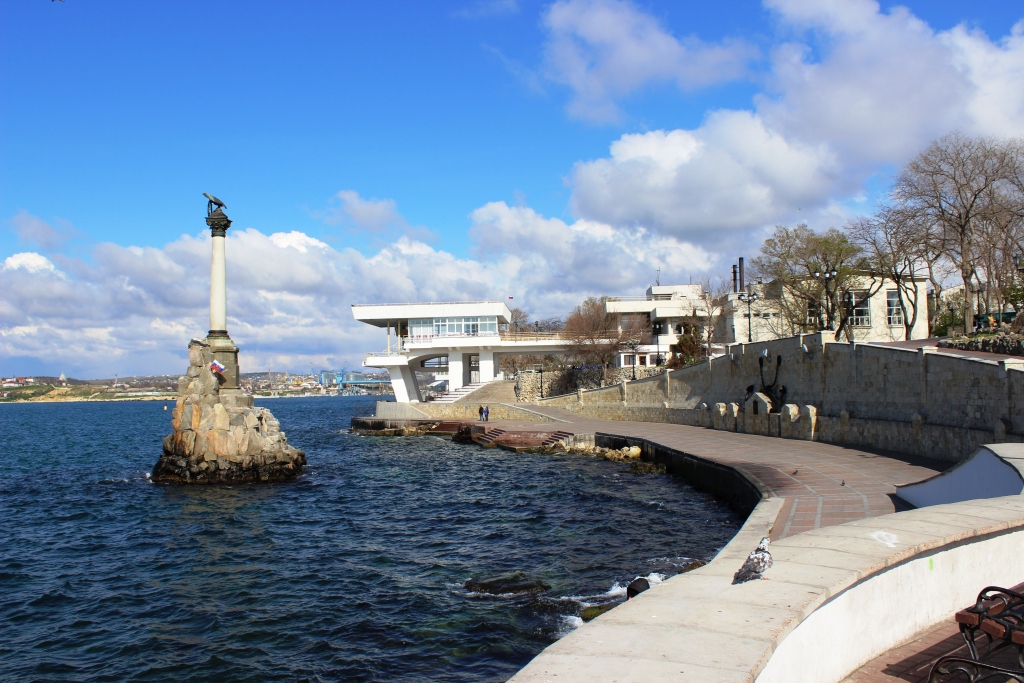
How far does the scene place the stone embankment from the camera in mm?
18625

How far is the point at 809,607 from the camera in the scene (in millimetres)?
3936

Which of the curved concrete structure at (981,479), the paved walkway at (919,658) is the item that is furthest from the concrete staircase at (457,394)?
the paved walkway at (919,658)

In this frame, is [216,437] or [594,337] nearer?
[216,437]

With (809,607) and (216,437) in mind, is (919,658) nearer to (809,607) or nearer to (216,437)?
(809,607)

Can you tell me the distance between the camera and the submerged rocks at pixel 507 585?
10.8 metres

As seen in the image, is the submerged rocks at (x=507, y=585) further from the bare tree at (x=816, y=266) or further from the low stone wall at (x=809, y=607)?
the bare tree at (x=816, y=266)

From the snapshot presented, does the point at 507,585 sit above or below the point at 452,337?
below

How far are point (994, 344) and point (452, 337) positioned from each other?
36.5m

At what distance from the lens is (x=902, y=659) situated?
15.1 feet

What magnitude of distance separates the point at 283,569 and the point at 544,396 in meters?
38.2

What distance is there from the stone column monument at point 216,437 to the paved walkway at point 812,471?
46.9ft

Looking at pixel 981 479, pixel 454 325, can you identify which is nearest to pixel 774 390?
pixel 981 479

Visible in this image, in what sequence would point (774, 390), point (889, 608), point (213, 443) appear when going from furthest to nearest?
point (774, 390) → point (213, 443) → point (889, 608)

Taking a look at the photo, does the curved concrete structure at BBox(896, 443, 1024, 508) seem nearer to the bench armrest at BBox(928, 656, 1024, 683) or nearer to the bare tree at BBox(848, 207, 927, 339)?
the bench armrest at BBox(928, 656, 1024, 683)
